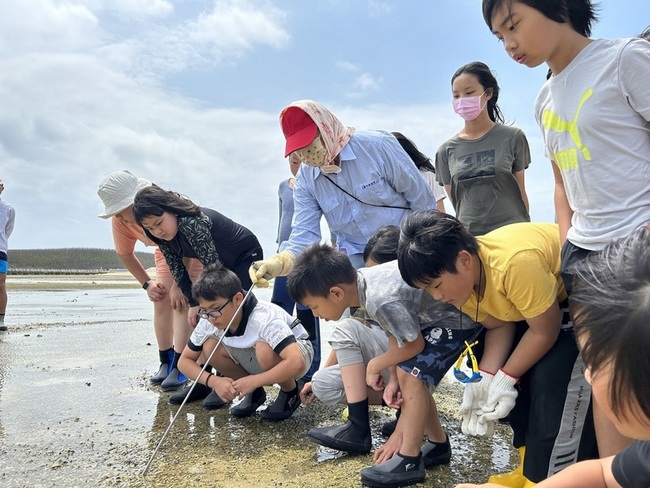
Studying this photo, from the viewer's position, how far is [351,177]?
3.03 meters

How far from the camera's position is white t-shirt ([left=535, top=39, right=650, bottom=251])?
1.64 metres

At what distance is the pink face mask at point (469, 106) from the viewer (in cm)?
318

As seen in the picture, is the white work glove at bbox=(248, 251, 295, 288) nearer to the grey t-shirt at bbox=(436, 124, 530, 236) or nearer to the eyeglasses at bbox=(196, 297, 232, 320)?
the eyeglasses at bbox=(196, 297, 232, 320)

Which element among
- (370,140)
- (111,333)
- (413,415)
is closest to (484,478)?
(413,415)

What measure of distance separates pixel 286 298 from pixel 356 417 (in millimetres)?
1572

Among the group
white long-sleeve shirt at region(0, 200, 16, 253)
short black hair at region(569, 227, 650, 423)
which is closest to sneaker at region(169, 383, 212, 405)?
short black hair at region(569, 227, 650, 423)

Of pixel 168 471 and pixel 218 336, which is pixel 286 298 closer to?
pixel 218 336

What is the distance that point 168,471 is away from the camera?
7.54 feet

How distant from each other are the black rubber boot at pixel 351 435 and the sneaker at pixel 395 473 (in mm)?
295

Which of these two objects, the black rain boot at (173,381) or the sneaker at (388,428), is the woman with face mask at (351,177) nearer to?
the sneaker at (388,428)

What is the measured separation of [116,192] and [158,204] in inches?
20.6

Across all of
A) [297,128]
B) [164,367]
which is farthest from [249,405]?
[297,128]

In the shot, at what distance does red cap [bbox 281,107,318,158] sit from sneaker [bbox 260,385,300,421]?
131cm

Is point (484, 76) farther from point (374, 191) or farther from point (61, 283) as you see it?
point (61, 283)
